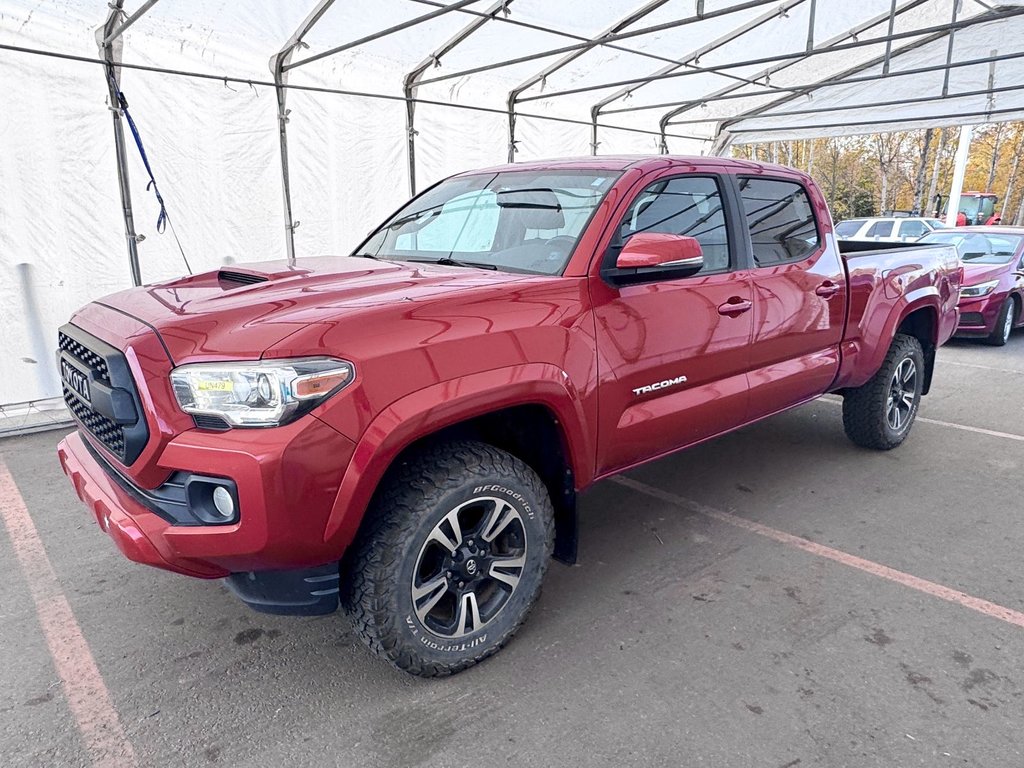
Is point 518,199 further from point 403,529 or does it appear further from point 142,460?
point 142,460

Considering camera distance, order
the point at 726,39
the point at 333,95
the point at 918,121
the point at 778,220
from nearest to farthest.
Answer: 1. the point at 778,220
2. the point at 333,95
3. the point at 726,39
4. the point at 918,121

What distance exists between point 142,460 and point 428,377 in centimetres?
90

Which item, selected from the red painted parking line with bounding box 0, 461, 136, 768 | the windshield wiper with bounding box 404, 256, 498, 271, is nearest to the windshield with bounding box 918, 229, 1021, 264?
the windshield wiper with bounding box 404, 256, 498, 271

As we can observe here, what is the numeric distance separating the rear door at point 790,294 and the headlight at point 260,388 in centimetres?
230

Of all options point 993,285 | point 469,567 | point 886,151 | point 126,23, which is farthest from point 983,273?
point 886,151

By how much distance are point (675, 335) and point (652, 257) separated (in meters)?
0.50

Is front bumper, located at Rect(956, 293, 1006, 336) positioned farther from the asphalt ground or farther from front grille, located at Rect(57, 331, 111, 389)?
front grille, located at Rect(57, 331, 111, 389)

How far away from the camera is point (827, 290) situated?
390 centimetres

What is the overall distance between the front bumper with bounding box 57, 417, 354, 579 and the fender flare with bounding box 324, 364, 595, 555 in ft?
0.13

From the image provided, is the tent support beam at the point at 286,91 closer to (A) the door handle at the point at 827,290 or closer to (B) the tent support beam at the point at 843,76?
(A) the door handle at the point at 827,290

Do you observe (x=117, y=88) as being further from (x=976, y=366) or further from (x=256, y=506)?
(x=976, y=366)

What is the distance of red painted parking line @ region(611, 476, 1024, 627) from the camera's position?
114 inches

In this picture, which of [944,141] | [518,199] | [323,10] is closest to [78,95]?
[323,10]

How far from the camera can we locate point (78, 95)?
5879 millimetres
